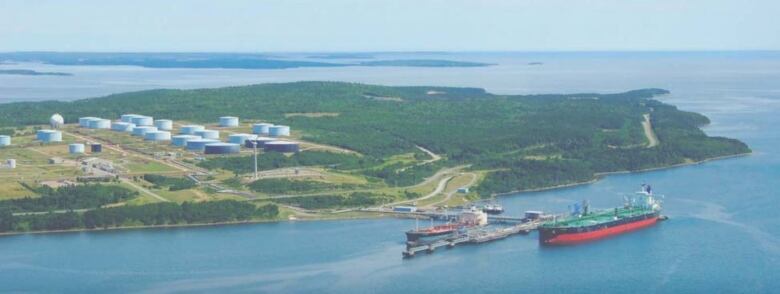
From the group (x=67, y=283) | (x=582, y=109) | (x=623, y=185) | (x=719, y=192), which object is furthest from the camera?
(x=582, y=109)

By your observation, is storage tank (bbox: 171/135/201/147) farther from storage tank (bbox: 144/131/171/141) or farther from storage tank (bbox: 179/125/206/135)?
storage tank (bbox: 179/125/206/135)

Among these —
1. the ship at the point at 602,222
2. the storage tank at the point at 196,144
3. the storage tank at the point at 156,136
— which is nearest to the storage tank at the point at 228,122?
the storage tank at the point at 156,136

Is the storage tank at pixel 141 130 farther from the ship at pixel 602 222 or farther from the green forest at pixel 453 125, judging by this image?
the ship at pixel 602 222

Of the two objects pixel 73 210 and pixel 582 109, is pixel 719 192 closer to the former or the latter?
pixel 73 210

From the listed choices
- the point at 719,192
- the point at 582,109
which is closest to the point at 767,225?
the point at 719,192

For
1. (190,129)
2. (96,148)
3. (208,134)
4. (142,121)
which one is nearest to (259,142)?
(208,134)

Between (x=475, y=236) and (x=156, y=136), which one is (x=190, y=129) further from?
(x=475, y=236)

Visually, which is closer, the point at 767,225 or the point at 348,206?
the point at 767,225
